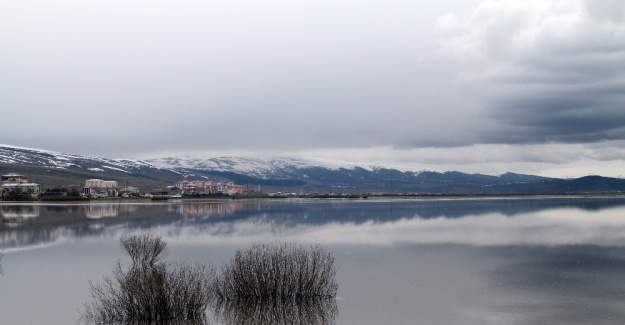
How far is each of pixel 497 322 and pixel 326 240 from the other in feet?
82.6

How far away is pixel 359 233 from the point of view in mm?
49344

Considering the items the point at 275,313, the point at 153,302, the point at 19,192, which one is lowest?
the point at 275,313

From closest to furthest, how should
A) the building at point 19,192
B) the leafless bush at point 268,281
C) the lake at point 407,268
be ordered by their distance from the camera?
1. the lake at point 407,268
2. the leafless bush at point 268,281
3. the building at point 19,192

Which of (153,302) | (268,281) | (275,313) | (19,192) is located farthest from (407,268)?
(19,192)

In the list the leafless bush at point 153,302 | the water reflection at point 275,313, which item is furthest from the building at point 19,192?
the water reflection at point 275,313

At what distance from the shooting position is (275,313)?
1955cm

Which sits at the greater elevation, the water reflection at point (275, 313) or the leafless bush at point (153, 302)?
the leafless bush at point (153, 302)

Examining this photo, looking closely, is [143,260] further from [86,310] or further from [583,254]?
[583,254]

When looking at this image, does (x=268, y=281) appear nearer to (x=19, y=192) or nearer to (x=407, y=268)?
(x=407, y=268)

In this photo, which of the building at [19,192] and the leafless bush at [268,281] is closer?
the leafless bush at [268,281]

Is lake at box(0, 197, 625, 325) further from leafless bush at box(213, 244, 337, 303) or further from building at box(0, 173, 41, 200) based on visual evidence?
building at box(0, 173, 41, 200)

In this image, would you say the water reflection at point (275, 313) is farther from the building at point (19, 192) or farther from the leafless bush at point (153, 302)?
the building at point (19, 192)

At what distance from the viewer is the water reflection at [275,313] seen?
61.6 ft

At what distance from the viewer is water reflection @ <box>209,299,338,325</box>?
61.6 feet
